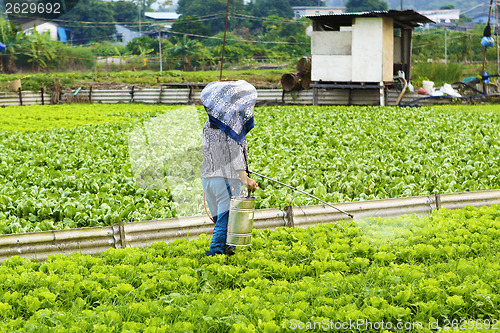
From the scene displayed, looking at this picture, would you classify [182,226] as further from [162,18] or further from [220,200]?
[162,18]

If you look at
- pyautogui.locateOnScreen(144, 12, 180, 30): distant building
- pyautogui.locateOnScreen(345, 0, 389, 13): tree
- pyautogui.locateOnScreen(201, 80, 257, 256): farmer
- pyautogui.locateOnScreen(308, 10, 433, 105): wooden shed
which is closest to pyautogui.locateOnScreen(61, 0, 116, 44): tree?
pyautogui.locateOnScreen(144, 12, 180, 30): distant building

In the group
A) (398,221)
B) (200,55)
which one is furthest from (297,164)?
(200,55)

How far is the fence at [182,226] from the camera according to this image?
6.15 meters

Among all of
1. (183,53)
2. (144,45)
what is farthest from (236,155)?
(144,45)

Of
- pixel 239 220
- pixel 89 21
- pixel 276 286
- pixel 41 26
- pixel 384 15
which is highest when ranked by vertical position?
pixel 89 21

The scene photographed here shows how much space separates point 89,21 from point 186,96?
123 ft

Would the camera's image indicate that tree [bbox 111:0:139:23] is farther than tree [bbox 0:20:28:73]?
Yes

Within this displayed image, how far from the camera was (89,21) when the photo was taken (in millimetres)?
64688

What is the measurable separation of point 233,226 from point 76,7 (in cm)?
6439

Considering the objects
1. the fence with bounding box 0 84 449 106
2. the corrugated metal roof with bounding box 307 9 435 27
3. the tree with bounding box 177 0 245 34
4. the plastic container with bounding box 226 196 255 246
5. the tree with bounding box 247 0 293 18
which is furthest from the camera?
the tree with bounding box 247 0 293 18

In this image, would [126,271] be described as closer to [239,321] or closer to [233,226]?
[233,226]

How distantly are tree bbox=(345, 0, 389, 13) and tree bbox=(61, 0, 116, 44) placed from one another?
3302 centimetres

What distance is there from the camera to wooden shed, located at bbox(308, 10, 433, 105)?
26906 mm

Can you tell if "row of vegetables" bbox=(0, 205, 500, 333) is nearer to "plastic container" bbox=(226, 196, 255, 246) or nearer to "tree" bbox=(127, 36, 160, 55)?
"plastic container" bbox=(226, 196, 255, 246)
